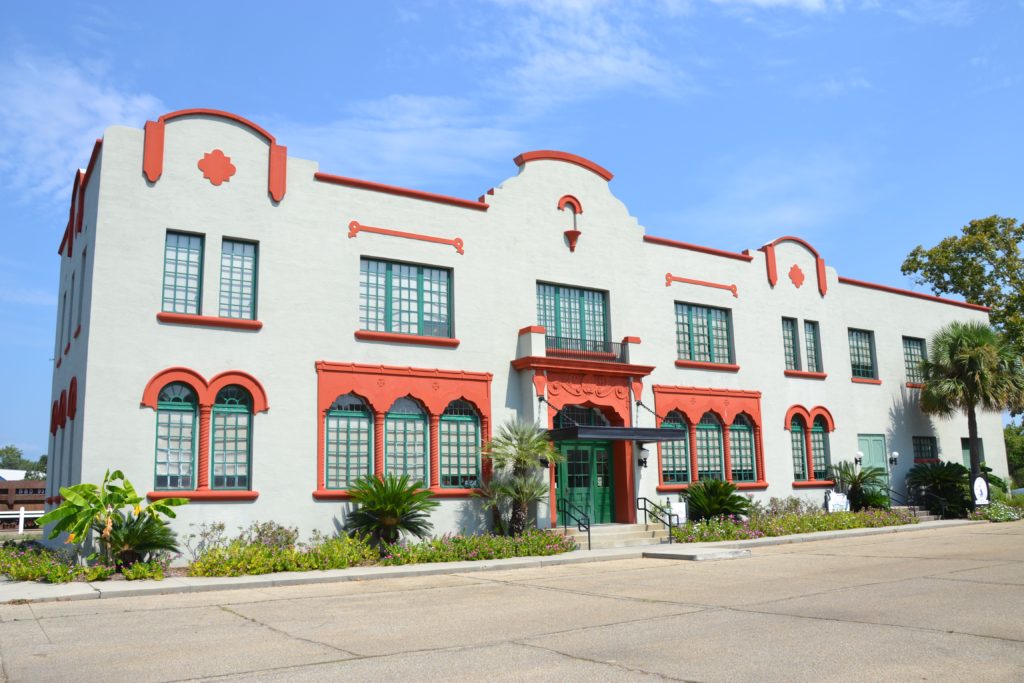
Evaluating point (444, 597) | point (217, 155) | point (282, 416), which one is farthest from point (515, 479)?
point (217, 155)

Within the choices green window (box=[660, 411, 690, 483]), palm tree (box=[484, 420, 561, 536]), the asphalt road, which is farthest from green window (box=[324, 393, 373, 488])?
green window (box=[660, 411, 690, 483])

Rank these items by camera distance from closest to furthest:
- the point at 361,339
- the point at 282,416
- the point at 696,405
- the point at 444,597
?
1. the point at 444,597
2. the point at 282,416
3. the point at 361,339
4. the point at 696,405

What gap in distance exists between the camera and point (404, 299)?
68.0 ft

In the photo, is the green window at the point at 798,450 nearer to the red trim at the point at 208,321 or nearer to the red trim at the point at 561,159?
the red trim at the point at 561,159

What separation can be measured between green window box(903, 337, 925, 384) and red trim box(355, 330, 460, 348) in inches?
757

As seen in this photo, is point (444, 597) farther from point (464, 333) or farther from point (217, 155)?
point (217, 155)

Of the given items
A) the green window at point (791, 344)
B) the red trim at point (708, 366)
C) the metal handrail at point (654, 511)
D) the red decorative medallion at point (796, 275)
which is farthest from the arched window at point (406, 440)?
the red decorative medallion at point (796, 275)

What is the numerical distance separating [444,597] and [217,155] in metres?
11.2

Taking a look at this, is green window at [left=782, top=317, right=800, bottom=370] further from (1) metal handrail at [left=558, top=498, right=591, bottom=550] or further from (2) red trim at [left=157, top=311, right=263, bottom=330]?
(2) red trim at [left=157, top=311, right=263, bottom=330]

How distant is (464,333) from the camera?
2119 cm

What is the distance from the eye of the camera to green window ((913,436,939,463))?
31.1 metres

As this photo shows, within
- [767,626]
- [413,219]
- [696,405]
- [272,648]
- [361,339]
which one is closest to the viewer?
[272,648]

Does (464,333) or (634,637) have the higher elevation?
(464,333)

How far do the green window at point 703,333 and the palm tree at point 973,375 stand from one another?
29.1 ft
